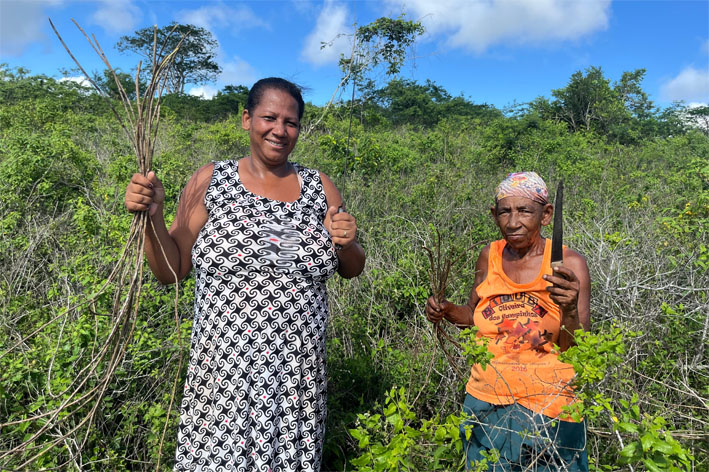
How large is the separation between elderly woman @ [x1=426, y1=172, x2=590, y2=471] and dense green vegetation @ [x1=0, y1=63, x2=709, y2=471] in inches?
5.0

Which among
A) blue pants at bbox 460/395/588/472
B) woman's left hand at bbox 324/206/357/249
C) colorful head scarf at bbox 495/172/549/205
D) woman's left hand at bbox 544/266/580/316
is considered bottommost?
blue pants at bbox 460/395/588/472

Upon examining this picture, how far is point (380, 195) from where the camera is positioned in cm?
534

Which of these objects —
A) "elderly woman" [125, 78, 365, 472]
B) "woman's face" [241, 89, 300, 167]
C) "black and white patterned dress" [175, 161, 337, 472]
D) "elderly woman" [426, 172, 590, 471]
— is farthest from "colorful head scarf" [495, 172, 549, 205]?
"woman's face" [241, 89, 300, 167]

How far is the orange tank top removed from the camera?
1560 mm

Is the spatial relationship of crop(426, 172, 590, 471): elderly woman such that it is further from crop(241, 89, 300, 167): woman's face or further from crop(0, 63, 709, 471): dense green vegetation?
crop(241, 89, 300, 167): woman's face

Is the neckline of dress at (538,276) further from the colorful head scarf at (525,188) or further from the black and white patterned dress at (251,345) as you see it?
the black and white patterned dress at (251,345)

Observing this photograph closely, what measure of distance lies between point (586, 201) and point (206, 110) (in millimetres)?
16563

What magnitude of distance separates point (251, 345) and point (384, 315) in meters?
1.63

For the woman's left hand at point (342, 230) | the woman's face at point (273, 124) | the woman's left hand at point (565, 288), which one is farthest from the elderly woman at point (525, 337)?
the woman's face at point (273, 124)

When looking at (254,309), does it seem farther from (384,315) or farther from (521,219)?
(384,315)

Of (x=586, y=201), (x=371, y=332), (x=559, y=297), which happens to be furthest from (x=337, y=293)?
(x=586, y=201)

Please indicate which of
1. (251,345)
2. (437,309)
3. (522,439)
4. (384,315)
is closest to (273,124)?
(251,345)

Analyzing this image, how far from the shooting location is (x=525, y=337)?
1.61m

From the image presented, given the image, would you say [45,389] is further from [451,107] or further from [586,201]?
[451,107]
